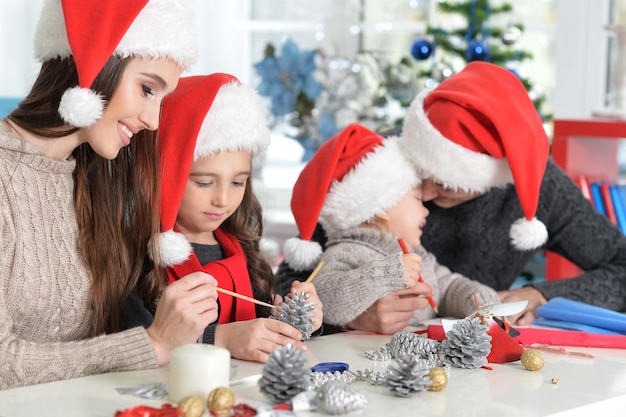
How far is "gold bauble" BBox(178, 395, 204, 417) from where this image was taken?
113cm

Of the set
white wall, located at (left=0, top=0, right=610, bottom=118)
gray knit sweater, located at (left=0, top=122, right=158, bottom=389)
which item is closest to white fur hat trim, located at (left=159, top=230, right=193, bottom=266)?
gray knit sweater, located at (left=0, top=122, right=158, bottom=389)

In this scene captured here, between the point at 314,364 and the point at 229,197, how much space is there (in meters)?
0.38

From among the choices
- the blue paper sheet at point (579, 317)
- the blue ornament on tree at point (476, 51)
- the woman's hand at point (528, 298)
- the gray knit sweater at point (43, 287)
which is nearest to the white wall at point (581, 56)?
the blue ornament on tree at point (476, 51)

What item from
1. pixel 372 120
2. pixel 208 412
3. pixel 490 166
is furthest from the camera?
pixel 372 120

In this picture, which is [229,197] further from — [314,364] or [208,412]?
[208,412]

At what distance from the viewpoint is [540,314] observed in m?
1.95

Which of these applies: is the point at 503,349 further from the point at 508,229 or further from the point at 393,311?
the point at 508,229

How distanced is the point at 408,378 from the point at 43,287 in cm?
63

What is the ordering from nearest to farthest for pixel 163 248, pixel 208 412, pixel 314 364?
pixel 208 412
pixel 314 364
pixel 163 248

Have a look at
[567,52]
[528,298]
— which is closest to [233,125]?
[528,298]

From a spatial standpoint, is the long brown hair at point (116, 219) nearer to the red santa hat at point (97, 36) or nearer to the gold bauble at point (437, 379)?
the red santa hat at point (97, 36)

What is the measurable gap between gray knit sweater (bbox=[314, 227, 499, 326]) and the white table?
0.70 ft

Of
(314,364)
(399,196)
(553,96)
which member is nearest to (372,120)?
(553,96)

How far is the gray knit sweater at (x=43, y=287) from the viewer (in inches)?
54.3
